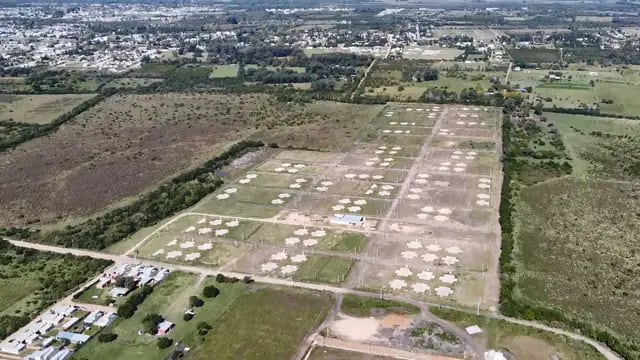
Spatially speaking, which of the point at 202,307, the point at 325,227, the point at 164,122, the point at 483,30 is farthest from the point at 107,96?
the point at 483,30

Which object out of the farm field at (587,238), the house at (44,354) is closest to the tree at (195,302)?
the house at (44,354)

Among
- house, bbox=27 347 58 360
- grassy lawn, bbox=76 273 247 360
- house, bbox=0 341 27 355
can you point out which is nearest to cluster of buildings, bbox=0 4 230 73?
grassy lawn, bbox=76 273 247 360

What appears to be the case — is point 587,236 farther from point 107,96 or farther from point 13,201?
point 107,96

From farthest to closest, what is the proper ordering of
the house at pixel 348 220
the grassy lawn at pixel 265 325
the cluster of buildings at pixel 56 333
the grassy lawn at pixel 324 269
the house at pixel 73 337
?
the house at pixel 348 220, the grassy lawn at pixel 324 269, the house at pixel 73 337, the cluster of buildings at pixel 56 333, the grassy lawn at pixel 265 325

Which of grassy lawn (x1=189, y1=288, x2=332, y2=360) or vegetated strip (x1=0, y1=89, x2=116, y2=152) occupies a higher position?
vegetated strip (x1=0, y1=89, x2=116, y2=152)

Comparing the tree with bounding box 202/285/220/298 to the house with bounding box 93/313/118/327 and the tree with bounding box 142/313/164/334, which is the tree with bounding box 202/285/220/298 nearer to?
the tree with bounding box 142/313/164/334

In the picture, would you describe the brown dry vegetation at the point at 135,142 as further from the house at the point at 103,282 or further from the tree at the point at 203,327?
the tree at the point at 203,327
